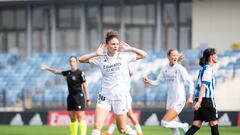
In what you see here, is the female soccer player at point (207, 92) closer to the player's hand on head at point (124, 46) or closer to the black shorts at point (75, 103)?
the player's hand on head at point (124, 46)

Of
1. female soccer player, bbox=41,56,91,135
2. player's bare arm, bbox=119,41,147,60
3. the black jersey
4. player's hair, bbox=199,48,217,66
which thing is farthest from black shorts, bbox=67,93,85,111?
player's bare arm, bbox=119,41,147,60

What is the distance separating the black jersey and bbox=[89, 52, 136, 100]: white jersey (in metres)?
4.67

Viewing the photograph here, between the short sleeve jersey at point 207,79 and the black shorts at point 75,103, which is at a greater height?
the short sleeve jersey at point 207,79

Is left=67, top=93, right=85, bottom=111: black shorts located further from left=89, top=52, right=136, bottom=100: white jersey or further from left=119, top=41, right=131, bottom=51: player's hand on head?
left=119, top=41, right=131, bottom=51: player's hand on head

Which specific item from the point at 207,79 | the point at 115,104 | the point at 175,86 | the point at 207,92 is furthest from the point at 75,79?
the point at 115,104

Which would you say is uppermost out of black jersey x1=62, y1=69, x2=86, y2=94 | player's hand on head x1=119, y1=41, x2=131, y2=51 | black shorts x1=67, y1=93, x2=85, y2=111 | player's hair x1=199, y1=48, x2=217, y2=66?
player's hand on head x1=119, y1=41, x2=131, y2=51

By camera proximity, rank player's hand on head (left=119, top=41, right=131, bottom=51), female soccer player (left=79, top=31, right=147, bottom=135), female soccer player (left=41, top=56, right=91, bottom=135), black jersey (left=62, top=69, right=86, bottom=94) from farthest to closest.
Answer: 1. black jersey (left=62, top=69, right=86, bottom=94)
2. female soccer player (left=41, top=56, right=91, bottom=135)
3. female soccer player (left=79, top=31, right=147, bottom=135)
4. player's hand on head (left=119, top=41, right=131, bottom=51)

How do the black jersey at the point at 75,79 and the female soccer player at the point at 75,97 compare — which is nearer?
the female soccer player at the point at 75,97

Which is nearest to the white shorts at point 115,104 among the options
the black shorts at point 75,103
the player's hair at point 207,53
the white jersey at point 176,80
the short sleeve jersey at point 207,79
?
the short sleeve jersey at point 207,79

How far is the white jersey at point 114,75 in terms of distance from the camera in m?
12.1

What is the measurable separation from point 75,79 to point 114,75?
4.88 m

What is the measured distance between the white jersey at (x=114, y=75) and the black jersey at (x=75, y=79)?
15.3ft

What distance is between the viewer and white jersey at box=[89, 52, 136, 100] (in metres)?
12.1

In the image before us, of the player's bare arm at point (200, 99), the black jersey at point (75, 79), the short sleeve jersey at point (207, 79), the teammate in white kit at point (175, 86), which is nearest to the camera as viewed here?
the player's bare arm at point (200, 99)
